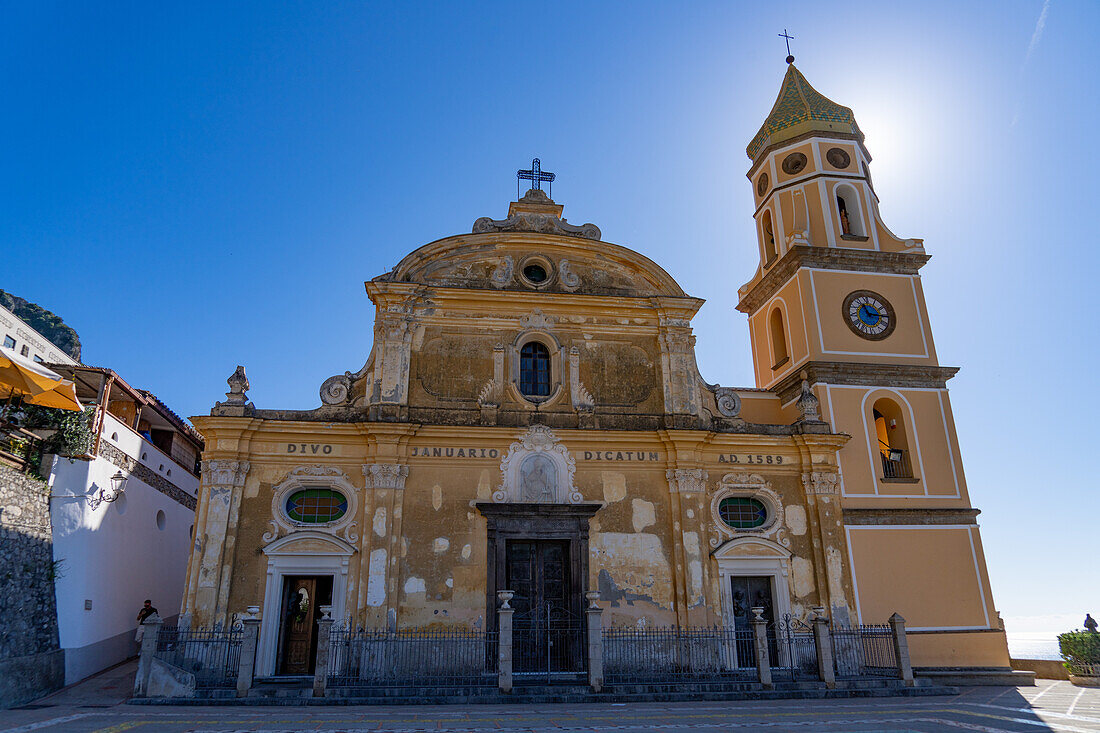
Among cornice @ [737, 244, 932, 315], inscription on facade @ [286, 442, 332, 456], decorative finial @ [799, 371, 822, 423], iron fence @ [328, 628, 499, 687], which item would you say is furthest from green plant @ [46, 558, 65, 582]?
cornice @ [737, 244, 932, 315]

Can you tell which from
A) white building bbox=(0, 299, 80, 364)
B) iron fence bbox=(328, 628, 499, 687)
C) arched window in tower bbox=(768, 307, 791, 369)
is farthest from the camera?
white building bbox=(0, 299, 80, 364)

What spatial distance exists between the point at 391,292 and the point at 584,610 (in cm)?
872

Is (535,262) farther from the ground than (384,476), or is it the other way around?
(535,262)

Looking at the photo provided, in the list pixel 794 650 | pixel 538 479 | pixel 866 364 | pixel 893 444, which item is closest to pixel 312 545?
pixel 538 479

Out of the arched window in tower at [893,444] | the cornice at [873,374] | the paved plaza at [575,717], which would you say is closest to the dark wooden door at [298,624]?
the paved plaza at [575,717]

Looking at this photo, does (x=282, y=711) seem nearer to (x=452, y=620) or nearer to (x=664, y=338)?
(x=452, y=620)

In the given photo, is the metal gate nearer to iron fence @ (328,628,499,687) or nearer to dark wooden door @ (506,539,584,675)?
dark wooden door @ (506,539,584,675)

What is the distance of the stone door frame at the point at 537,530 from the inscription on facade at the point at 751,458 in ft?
11.5

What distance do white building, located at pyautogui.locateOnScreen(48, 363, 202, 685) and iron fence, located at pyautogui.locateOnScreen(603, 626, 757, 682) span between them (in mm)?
11311

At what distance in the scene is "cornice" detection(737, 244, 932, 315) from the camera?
2062 centimetres

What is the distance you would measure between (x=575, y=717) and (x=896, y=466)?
12.8 metres

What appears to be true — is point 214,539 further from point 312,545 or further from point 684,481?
point 684,481

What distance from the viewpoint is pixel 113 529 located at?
17391 millimetres

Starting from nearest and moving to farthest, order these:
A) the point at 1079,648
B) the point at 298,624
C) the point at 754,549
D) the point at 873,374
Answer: the point at 298,624, the point at 754,549, the point at 1079,648, the point at 873,374
